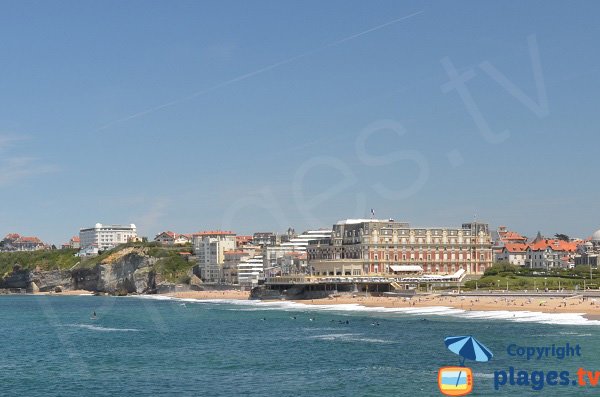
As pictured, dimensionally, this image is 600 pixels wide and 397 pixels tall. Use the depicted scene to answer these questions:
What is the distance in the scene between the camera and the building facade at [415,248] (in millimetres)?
182125

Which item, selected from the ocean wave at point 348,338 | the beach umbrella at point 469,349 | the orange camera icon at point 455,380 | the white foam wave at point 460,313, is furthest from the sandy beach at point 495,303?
the beach umbrella at point 469,349

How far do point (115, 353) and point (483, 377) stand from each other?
34706 millimetres

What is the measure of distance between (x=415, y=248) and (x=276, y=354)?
116 meters

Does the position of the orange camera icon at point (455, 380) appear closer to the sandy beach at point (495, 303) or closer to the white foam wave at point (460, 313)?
the white foam wave at point (460, 313)

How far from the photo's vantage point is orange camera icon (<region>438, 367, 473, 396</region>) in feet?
119

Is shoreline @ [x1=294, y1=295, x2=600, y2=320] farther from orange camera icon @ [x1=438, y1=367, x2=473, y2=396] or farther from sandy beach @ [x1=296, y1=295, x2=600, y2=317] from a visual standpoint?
orange camera icon @ [x1=438, y1=367, x2=473, y2=396]

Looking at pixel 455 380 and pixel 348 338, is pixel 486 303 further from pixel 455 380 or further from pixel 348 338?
pixel 455 380

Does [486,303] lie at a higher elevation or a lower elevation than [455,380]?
lower

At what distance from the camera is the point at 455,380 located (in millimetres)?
37906

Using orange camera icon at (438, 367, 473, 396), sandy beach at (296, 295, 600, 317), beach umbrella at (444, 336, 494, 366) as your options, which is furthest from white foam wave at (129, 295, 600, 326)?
beach umbrella at (444, 336, 494, 366)

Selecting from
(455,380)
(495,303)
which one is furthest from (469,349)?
(495,303)

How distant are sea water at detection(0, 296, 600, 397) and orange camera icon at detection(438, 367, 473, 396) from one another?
11813 millimetres

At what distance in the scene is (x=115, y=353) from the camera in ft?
246

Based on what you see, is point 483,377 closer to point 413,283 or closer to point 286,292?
point 413,283
